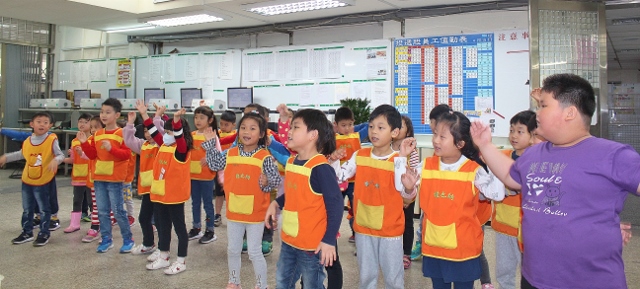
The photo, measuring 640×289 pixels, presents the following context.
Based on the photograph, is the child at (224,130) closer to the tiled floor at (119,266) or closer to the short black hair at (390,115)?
the tiled floor at (119,266)

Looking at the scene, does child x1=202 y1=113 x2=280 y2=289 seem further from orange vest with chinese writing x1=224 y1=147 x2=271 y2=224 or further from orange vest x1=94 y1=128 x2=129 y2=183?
orange vest x1=94 y1=128 x2=129 y2=183

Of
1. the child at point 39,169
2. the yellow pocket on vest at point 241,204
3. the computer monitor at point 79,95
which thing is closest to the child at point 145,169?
the child at point 39,169

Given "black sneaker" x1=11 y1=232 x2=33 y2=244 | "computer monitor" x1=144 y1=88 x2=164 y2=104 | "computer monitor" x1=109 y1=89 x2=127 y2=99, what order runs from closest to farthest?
"black sneaker" x1=11 y1=232 x2=33 y2=244
"computer monitor" x1=144 y1=88 x2=164 y2=104
"computer monitor" x1=109 y1=89 x2=127 y2=99

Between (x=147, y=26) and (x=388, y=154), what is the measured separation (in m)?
6.99

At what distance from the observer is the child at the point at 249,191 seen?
2906 mm

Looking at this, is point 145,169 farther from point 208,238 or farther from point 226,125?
point 226,125

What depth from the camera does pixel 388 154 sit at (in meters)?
2.65

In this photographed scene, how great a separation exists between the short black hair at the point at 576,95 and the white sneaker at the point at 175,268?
284 cm

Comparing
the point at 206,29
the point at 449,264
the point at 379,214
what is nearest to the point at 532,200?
the point at 449,264

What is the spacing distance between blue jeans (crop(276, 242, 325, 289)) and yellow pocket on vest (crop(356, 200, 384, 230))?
1.15 ft

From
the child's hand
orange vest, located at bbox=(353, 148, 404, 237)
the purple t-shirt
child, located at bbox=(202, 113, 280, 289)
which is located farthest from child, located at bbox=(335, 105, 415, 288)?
the purple t-shirt

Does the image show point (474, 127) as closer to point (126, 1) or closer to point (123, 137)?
point (123, 137)

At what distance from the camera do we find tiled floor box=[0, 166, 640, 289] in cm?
336

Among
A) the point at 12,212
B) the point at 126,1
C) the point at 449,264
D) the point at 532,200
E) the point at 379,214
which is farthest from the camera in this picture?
the point at 126,1
